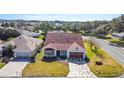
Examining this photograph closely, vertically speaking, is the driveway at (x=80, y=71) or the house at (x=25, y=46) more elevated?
the house at (x=25, y=46)

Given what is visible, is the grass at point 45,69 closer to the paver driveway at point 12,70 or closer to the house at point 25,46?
the paver driveway at point 12,70

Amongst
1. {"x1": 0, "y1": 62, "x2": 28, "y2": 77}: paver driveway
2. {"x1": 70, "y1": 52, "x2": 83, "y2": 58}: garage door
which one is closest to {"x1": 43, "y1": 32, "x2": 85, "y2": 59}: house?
{"x1": 70, "y1": 52, "x2": 83, "y2": 58}: garage door

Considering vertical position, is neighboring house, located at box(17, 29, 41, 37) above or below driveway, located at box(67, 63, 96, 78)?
above

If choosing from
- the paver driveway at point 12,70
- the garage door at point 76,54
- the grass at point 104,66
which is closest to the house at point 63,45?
the garage door at point 76,54

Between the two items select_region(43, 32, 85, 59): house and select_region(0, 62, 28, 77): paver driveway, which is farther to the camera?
select_region(43, 32, 85, 59): house

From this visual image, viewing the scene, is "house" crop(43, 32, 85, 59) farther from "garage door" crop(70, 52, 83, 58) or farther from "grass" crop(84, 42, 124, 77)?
"grass" crop(84, 42, 124, 77)

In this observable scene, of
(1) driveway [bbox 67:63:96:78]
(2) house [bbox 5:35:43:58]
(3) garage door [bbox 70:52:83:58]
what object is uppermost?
(2) house [bbox 5:35:43:58]
